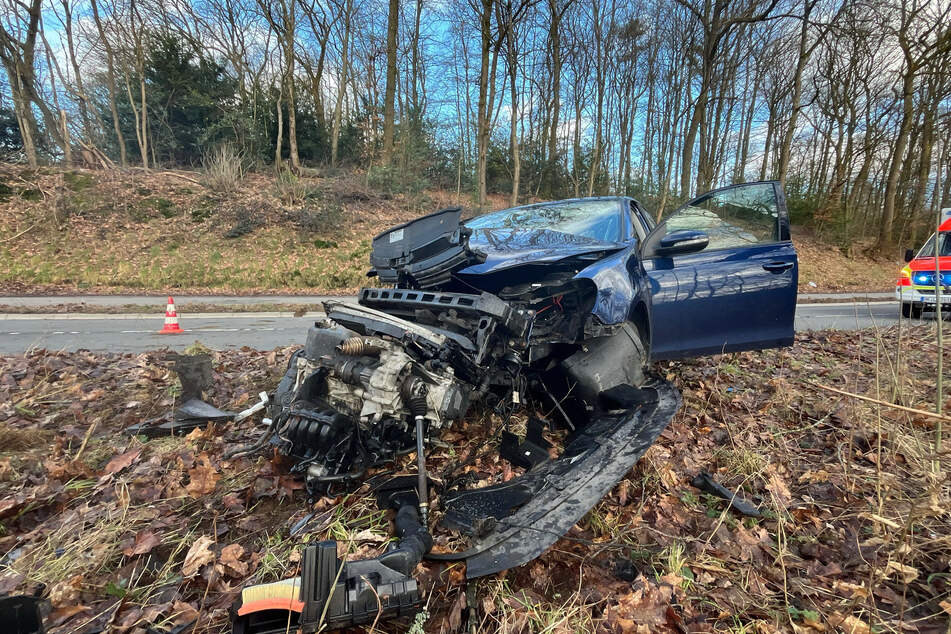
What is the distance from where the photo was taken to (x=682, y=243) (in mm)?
3152

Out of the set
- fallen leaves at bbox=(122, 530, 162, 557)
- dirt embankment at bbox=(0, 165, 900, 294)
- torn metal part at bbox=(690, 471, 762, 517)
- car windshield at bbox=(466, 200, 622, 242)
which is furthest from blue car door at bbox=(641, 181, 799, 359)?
dirt embankment at bbox=(0, 165, 900, 294)

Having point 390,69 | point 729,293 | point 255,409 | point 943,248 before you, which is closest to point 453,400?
point 255,409

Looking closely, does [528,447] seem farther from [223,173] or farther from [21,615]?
[223,173]

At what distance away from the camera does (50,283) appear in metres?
10.8

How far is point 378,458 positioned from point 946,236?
11052 mm

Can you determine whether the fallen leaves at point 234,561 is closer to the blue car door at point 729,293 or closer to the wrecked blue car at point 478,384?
the wrecked blue car at point 478,384

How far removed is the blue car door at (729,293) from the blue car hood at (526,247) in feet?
2.81

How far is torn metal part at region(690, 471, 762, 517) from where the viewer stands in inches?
88.5

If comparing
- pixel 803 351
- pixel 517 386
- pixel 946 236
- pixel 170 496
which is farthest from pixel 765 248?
pixel 946 236

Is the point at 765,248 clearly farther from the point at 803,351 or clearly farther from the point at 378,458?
the point at 378,458

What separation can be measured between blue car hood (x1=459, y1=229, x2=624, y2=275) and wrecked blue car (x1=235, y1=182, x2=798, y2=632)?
2 cm

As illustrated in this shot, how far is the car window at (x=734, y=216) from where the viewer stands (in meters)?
3.88

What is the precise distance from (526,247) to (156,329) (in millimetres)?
7147

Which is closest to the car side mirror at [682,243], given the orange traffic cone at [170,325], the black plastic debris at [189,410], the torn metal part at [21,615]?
the black plastic debris at [189,410]
